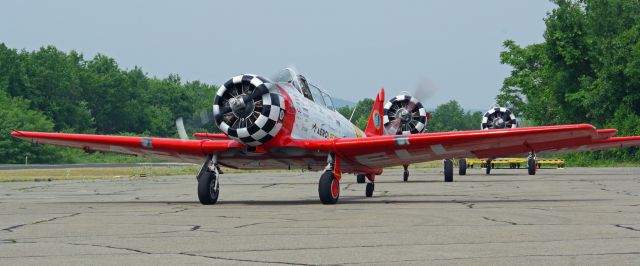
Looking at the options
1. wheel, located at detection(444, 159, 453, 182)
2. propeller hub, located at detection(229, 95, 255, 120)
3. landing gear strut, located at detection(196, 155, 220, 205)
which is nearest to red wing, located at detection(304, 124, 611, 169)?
propeller hub, located at detection(229, 95, 255, 120)

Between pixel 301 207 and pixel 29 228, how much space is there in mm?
5598

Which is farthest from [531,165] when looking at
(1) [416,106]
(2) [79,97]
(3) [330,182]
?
(2) [79,97]

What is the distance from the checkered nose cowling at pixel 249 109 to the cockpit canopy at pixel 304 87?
0.72 m

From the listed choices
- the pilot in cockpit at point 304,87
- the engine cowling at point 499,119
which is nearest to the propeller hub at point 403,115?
the engine cowling at point 499,119

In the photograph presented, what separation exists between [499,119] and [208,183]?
91.1ft

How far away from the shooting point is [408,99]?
117 ft

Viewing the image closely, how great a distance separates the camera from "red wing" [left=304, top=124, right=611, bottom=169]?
16.2 meters

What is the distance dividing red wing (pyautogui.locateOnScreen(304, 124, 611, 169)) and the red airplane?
0.02 m

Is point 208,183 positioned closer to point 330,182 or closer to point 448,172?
point 330,182

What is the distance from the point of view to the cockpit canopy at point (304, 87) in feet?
58.1

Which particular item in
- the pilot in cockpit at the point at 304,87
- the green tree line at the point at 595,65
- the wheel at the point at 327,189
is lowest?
the wheel at the point at 327,189

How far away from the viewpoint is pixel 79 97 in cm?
9894

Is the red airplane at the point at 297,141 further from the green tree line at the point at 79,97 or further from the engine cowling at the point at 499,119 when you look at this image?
the green tree line at the point at 79,97

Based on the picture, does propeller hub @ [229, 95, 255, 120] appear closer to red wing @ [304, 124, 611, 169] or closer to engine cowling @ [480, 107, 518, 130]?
red wing @ [304, 124, 611, 169]
